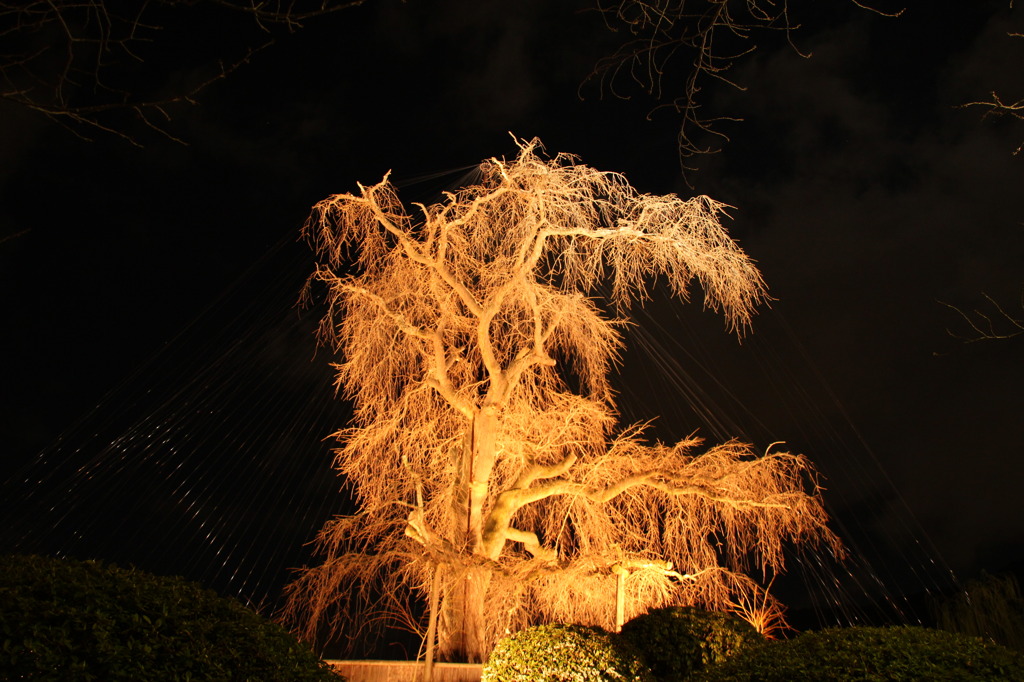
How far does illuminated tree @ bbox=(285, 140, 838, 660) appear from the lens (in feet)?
29.2

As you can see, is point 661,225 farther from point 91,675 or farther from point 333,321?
point 91,675

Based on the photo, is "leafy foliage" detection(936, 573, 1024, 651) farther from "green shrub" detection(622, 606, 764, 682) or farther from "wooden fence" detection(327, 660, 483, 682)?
"wooden fence" detection(327, 660, 483, 682)

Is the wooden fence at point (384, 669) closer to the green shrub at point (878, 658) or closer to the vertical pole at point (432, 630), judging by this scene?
the vertical pole at point (432, 630)

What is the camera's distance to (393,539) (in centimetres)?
906

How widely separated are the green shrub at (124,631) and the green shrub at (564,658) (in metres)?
3.57

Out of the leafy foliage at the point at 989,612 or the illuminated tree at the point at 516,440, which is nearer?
the illuminated tree at the point at 516,440

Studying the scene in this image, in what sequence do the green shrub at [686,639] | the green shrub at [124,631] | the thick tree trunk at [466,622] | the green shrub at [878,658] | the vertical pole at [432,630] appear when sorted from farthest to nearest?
1. the thick tree trunk at [466,622]
2. the vertical pole at [432,630]
3. the green shrub at [686,639]
4. the green shrub at [878,658]
5. the green shrub at [124,631]

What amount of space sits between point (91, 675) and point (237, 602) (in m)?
0.95

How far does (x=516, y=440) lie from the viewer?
31.7ft

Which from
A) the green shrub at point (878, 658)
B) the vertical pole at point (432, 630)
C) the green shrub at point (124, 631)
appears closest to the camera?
the green shrub at point (124, 631)

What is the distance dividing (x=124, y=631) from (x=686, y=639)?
5.60 metres

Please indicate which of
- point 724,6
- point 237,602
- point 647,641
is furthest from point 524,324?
point 724,6

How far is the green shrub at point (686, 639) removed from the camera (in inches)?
291

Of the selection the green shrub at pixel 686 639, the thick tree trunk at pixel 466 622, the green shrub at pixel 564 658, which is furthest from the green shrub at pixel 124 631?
the thick tree trunk at pixel 466 622
